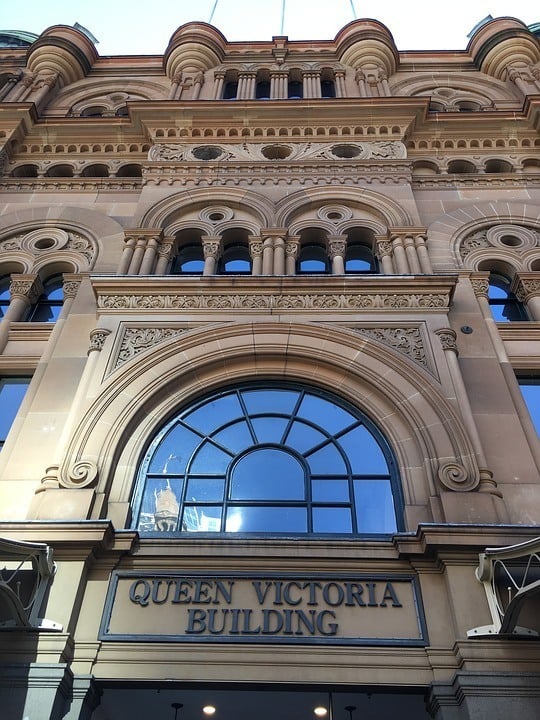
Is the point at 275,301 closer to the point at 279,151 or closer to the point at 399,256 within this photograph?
the point at 399,256

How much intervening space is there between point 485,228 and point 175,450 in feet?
33.3

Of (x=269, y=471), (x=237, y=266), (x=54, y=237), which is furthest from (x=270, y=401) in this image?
(x=54, y=237)

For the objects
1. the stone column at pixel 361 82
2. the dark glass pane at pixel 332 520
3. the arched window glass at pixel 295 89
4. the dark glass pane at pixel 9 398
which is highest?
the arched window glass at pixel 295 89

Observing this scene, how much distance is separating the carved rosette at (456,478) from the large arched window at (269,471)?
0.84m

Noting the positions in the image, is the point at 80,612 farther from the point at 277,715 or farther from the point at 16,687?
the point at 277,715

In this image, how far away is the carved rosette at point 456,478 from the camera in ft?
32.5

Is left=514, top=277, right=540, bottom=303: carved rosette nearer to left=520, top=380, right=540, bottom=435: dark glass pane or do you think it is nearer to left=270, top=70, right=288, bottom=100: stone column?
left=520, top=380, right=540, bottom=435: dark glass pane

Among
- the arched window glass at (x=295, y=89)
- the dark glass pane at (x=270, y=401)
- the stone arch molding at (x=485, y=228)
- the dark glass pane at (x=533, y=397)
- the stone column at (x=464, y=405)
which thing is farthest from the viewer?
the arched window glass at (x=295, y=89)

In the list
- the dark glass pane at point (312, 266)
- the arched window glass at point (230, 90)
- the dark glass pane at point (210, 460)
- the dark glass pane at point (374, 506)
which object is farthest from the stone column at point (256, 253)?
the arched window glass at point (230, 90)

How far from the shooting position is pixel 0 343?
13.6 metres

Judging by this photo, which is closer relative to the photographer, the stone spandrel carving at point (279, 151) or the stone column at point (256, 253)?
the stone column at point (256, 253)

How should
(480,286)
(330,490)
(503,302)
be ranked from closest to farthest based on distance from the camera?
(330,490)
(480,286)
(503,302)

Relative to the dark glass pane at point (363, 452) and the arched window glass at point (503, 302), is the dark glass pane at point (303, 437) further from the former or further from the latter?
the arched window glass at point (503, 302)

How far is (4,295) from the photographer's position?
1573 centimetres
